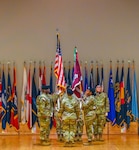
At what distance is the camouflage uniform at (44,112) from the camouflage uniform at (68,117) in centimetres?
40

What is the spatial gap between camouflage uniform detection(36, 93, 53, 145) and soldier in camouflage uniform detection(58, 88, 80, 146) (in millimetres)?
398

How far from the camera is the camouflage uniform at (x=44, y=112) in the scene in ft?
35.9

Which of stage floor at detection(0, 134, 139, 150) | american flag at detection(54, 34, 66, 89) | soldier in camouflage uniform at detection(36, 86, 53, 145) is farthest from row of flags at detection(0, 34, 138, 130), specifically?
soldier in camouflage uniform at detection(36, 86, 53, 145)

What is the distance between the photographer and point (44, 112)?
35.9 feet

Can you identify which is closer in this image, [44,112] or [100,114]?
[44,112]

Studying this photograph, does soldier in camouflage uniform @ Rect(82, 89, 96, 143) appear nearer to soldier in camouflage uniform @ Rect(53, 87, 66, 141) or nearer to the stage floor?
the stage floor

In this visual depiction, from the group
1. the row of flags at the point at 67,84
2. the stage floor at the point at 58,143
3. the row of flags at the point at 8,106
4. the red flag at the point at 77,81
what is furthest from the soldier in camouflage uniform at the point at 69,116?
the row of flags at the point at 8,106

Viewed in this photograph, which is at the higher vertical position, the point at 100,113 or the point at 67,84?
the point at 67,84

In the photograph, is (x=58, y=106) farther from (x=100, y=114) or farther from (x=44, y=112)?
(x=100, y=114)

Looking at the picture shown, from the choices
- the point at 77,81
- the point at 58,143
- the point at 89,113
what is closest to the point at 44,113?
the point at 58,143

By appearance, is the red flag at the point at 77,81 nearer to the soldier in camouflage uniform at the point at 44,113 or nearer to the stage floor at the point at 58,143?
the soldier in camouflage uniform at the point at 44,113

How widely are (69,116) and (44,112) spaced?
0.77 metres

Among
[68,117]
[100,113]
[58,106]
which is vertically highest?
[58,106]

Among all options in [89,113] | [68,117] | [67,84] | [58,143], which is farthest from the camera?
[67,84]
